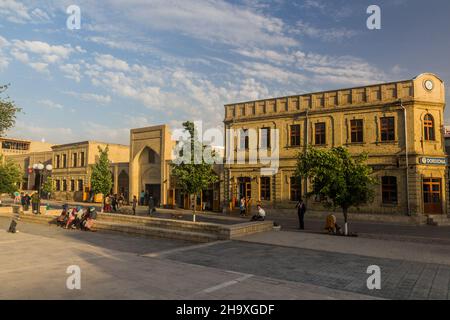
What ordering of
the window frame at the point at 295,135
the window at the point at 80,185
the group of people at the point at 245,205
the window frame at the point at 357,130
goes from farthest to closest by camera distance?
the window at the point at 80,185 < the window frame at the point at 295,135 < the group of people at the point at 245,205 < the window frame at the point at 357,130

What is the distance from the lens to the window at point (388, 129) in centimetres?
2400

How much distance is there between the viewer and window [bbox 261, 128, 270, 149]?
29236 millimetres

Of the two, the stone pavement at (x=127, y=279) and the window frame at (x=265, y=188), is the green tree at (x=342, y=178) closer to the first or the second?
the stone pavement at (x=127, y=279)

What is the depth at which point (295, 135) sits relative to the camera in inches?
1105

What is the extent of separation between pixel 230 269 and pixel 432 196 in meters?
19.2

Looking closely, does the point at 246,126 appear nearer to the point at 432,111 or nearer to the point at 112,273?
the point at 432,111

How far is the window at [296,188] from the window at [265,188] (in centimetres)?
215

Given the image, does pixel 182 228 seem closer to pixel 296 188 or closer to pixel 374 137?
pixel 296 188

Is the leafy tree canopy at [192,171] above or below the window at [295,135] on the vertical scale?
below

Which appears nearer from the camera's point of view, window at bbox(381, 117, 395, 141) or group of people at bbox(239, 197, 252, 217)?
window at bbox(381, 117, 395, 141)

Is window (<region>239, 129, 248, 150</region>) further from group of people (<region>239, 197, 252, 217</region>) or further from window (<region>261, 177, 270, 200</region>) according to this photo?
group of people (<region>239, 197, 252, 217</region>)

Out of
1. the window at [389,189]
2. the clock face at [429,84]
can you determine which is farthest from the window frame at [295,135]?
the clock face at [429,84]

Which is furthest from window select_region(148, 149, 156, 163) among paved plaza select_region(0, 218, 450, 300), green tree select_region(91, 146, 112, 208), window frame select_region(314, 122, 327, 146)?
paved plaza select_region(0, 218, 450, 300)
